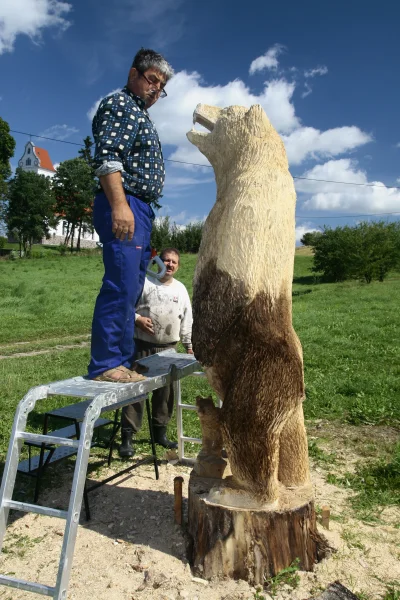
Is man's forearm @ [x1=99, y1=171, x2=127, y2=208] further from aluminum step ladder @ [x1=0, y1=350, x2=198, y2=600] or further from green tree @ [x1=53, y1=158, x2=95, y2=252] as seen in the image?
green tree @ [x1=53, y1=158, x2=95, y2=252]

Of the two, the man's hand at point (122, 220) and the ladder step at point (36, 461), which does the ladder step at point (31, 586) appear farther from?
the man's hand at point (122, 220)

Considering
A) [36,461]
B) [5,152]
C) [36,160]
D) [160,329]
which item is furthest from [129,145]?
[36,160]

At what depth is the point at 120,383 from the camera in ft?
9.39

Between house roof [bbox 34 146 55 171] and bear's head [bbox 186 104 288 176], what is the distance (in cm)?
6371

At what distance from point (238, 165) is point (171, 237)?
122ft

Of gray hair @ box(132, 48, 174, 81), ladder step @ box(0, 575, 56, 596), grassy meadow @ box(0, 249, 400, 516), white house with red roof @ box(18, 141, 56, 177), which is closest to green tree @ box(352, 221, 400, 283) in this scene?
grassy meadow @ box(0, 249, 400, 516)

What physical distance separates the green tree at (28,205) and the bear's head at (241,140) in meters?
37.7

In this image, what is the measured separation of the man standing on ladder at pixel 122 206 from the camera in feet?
9.48

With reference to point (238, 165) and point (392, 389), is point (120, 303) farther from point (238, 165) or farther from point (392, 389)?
point (392, 389)

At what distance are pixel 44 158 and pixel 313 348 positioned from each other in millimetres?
61855

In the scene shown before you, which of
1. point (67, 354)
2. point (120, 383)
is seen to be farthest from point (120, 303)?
point (67, 354)

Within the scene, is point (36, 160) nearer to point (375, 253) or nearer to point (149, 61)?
point (375, 253)

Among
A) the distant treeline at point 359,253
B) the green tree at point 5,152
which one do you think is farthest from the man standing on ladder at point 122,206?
the green tree at point 5,152

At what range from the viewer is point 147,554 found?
9.30 ft
